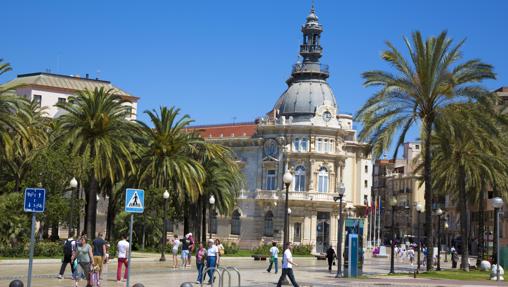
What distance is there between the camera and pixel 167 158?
5078cm

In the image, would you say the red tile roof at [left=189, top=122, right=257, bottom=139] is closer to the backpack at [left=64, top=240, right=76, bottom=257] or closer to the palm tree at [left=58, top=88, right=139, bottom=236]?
the palm tree at [left=58, top=88, right=139, bottom=236]

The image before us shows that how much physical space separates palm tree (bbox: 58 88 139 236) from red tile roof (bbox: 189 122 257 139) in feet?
133

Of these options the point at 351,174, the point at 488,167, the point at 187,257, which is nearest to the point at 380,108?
the point at 488,167

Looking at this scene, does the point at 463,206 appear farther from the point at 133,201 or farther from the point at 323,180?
the point at 323,180

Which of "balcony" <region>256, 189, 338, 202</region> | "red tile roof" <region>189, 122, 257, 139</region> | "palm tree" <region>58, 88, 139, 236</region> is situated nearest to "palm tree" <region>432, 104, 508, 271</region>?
"palm tree" <region>58, 88, 139, 236</region>

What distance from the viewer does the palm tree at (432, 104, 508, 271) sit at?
113 ft

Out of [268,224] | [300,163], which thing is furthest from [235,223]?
[300,163]

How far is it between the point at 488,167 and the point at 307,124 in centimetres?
3935

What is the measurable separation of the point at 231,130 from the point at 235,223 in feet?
41.4

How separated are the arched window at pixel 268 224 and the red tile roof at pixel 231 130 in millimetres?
10074

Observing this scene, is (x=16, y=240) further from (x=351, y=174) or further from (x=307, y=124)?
(x=351, y=174)

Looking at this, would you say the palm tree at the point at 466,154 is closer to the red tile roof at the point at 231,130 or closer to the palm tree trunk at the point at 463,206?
the palm tree trunk at the point at 463,206

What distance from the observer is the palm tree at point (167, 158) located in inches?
1987

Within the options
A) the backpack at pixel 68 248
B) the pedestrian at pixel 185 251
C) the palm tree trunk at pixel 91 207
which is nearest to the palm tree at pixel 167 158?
the palm tree trunk at pixel 91 207
